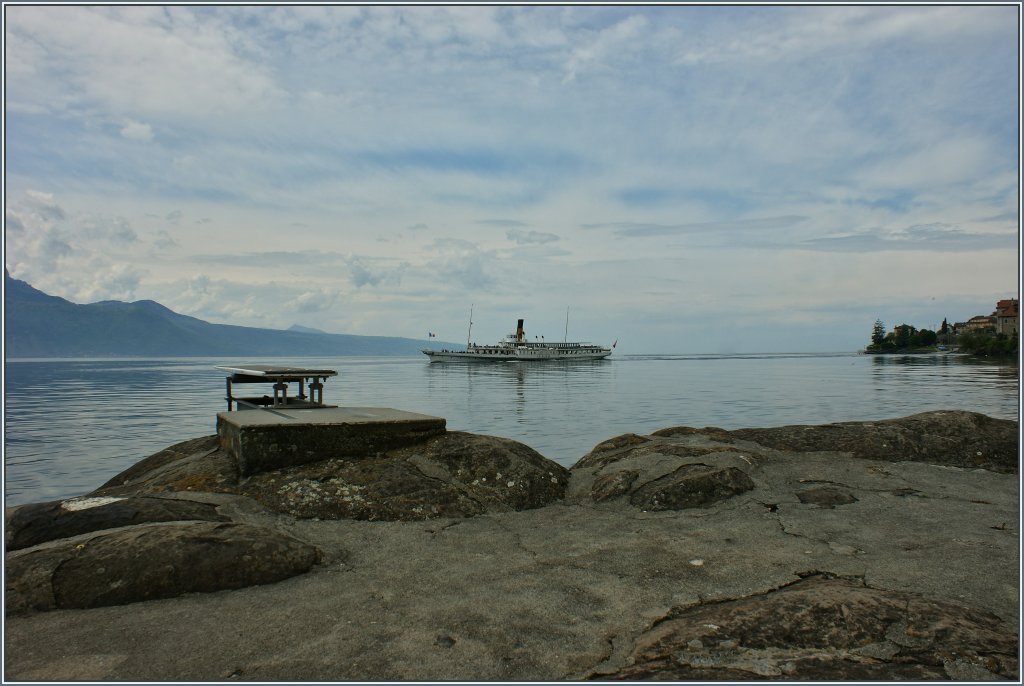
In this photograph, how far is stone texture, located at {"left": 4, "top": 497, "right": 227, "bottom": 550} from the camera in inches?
207

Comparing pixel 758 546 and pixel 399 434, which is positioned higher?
pixel 399 434

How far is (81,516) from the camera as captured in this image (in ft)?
17.7

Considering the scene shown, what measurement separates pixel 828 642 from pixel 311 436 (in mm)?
5462

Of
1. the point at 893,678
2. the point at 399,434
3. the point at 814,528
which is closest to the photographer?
the point at 893,678

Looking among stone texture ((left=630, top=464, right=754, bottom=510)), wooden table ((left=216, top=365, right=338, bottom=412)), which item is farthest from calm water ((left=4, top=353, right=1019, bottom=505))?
stone texture ((left=630, top=464, right=754, bottom=510))

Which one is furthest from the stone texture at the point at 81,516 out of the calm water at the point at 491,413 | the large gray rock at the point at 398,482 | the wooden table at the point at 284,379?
the calm water at the point at 491,413

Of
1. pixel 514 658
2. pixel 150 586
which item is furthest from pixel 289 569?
pixel 514 658

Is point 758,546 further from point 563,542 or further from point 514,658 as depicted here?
point 514,658

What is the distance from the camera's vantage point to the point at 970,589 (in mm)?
4211

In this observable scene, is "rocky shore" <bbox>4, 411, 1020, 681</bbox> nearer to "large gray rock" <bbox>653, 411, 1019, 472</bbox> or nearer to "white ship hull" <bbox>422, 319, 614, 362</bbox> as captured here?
"large gray rock" <bbox>653, 411, 1019, 472</bbox>

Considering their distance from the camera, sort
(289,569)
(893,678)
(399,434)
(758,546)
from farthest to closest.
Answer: (399,434) → (758,546) → (289,569) → (893,678)

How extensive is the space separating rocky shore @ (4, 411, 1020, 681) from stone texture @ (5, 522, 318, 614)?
0.05 feet

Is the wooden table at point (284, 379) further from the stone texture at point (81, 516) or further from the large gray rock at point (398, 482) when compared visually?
the stone texture at point (81, 516)

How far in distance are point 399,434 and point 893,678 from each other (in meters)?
5.70
